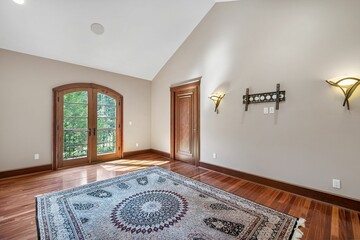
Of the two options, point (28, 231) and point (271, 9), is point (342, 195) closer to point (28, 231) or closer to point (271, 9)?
point (271, 9)

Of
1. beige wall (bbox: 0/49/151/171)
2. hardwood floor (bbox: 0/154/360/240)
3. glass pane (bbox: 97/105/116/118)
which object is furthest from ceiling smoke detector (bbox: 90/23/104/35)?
hardwood floor (bbox: 0/154/360/240)

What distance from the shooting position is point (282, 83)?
3.06 metres

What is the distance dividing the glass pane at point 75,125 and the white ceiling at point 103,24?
952 mm

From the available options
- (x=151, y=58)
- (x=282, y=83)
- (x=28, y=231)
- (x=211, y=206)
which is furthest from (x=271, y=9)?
(x=28, y=231)

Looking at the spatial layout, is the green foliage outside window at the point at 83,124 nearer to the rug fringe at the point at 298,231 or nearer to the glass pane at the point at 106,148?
the glass pane at the point at 106,148

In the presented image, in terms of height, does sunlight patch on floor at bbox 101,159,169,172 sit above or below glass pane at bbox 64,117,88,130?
below

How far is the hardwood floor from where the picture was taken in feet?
6.54

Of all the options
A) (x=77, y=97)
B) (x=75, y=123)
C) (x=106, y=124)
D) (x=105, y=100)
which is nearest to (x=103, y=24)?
(x=77, y=97)

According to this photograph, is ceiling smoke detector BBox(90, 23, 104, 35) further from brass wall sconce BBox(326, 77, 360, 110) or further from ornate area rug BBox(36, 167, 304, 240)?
brass wall sconce BBox(326, 77, 360, 110)

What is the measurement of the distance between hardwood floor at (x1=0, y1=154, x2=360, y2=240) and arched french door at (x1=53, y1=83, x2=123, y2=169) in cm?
44

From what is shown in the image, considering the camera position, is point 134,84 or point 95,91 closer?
point 95,91

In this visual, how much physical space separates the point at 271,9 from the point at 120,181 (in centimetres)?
437

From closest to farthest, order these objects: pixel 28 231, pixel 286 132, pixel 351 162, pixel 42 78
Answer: pixel 28 231 → pixel 351 162 → pixel 286 132 → pixel 42 78

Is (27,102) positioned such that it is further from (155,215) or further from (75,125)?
(155,215)
